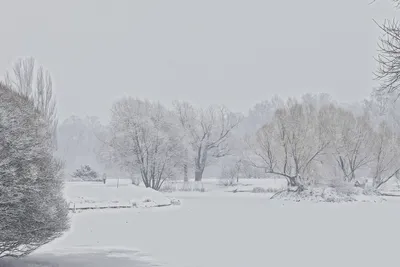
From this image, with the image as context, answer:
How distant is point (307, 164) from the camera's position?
3972cm

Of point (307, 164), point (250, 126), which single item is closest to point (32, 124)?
point (307, 164)

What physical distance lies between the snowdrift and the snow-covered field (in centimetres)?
563

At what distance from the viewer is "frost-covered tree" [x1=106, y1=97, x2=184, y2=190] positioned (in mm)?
45781

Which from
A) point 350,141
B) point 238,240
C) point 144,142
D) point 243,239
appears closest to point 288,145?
point 350,141

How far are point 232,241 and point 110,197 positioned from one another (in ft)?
55.3

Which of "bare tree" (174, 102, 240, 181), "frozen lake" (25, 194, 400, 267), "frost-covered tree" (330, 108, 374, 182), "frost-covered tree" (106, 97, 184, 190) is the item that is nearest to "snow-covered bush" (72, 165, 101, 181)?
"frost-covered tree" (106, 97, 184, 190)

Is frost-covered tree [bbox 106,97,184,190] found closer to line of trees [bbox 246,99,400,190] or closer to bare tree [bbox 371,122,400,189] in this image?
line of trees [bbox 246,99,400,190]

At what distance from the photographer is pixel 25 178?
8.97 m

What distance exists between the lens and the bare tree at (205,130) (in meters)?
59.3

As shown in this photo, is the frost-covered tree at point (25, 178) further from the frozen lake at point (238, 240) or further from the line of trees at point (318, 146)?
the line of trees at point (318, 146)

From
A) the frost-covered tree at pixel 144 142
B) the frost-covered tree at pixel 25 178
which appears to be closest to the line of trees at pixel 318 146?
the frost-covered tree at pixel 144 142

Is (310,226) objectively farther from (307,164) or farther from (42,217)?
Answer: (307,164)

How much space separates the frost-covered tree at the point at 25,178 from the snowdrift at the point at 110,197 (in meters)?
17.9

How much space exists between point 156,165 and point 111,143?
5841 millimetres
